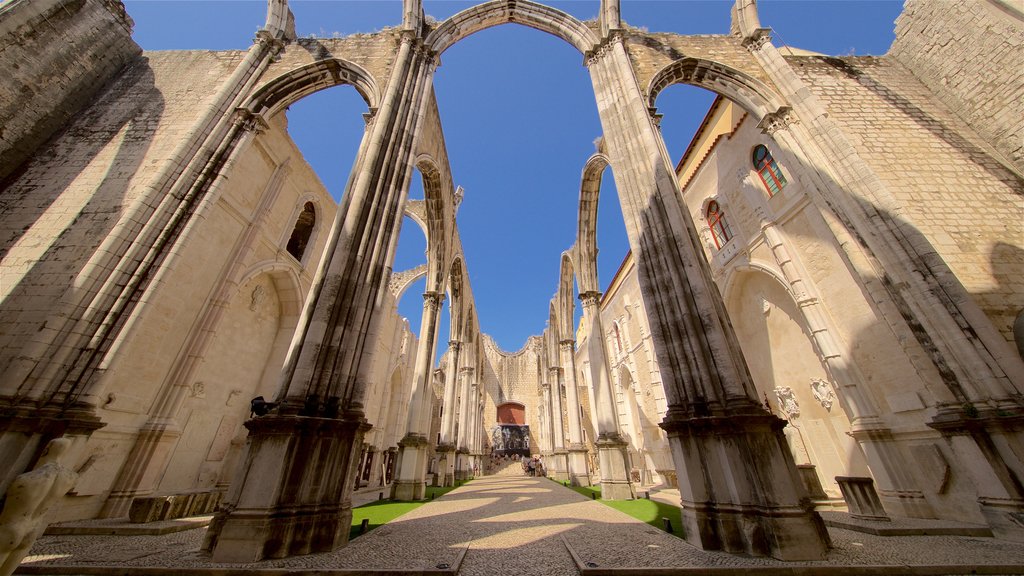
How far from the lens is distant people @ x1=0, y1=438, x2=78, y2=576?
6.35 feet

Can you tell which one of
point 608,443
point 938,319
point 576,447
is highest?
point 938,319

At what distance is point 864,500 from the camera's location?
556cm

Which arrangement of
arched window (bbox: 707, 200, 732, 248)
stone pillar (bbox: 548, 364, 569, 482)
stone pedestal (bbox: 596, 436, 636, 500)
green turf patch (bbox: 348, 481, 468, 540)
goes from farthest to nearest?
stone pillar (bbox: 548, 364, 569, 482), arched window (bbox: 707, 200, 732, 248), stone pedestal (bbox: 596, 436, 636, 500), green turf patch (bbox: 348, 481, 468, 540)

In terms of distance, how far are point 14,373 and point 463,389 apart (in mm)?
14239

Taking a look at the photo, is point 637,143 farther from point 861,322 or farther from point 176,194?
point 176,194

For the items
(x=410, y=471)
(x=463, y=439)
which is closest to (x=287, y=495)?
(x=410, y=471)

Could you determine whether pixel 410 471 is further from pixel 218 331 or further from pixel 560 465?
pixel 560 465

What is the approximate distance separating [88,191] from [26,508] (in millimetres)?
8641

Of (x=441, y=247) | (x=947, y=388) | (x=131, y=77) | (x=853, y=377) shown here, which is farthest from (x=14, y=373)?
(x=853, y=377)

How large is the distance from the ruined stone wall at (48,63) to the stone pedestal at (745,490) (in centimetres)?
1472

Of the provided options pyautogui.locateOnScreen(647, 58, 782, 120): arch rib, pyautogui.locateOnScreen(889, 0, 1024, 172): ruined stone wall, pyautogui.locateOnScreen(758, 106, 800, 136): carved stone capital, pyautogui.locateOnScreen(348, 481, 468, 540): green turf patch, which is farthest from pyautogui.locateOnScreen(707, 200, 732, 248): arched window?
pyautogui.locateOnScreen(348, 481, 468, 540): green turf patch

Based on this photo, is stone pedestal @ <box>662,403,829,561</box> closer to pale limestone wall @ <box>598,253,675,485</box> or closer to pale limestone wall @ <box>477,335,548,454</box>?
pale limestone wall @ <box>598,253,675,485</box>

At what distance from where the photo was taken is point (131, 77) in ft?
30.6

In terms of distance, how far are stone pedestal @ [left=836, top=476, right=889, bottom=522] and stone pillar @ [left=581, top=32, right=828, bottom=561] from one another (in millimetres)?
3109
